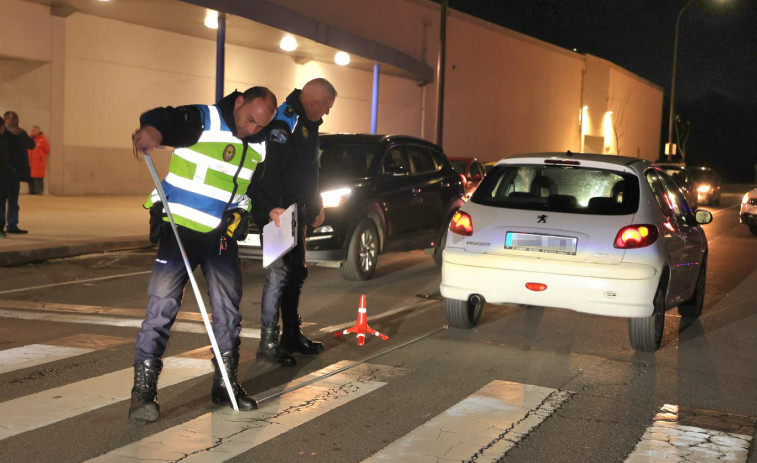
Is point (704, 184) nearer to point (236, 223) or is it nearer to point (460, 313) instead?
point (460, 313)

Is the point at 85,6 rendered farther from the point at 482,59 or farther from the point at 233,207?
the point at 482,59

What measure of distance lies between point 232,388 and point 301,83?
2557 cm

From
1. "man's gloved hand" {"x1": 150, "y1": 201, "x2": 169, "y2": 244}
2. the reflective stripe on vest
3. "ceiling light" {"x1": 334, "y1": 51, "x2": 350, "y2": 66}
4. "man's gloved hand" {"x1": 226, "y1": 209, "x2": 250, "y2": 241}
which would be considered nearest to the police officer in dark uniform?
"man's gloved hand" {"x1": 226, "y1": 209, "x2": 250, "y2": 241}

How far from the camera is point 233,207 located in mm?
5840

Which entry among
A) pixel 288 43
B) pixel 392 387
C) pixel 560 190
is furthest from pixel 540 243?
pixel 288 43

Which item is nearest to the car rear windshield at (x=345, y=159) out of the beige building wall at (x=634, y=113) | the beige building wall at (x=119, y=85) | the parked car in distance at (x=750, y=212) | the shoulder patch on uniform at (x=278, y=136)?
the shoulder patch on uniform at (x=278, y=136)

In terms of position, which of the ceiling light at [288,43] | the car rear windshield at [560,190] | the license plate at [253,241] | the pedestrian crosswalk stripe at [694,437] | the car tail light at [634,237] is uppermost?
the ceiling light at [288,43]

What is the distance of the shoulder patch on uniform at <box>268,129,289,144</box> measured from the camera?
6512 mm

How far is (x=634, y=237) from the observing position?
7.80 meters

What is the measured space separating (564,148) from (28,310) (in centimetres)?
4711

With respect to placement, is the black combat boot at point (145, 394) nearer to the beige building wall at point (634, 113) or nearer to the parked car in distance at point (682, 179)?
the parked car in distance at point (682, 179)

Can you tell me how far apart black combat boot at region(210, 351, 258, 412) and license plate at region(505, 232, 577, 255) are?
115 inches

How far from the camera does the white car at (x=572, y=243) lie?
7.77 m

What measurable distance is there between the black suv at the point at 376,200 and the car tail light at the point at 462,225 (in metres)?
3.22
